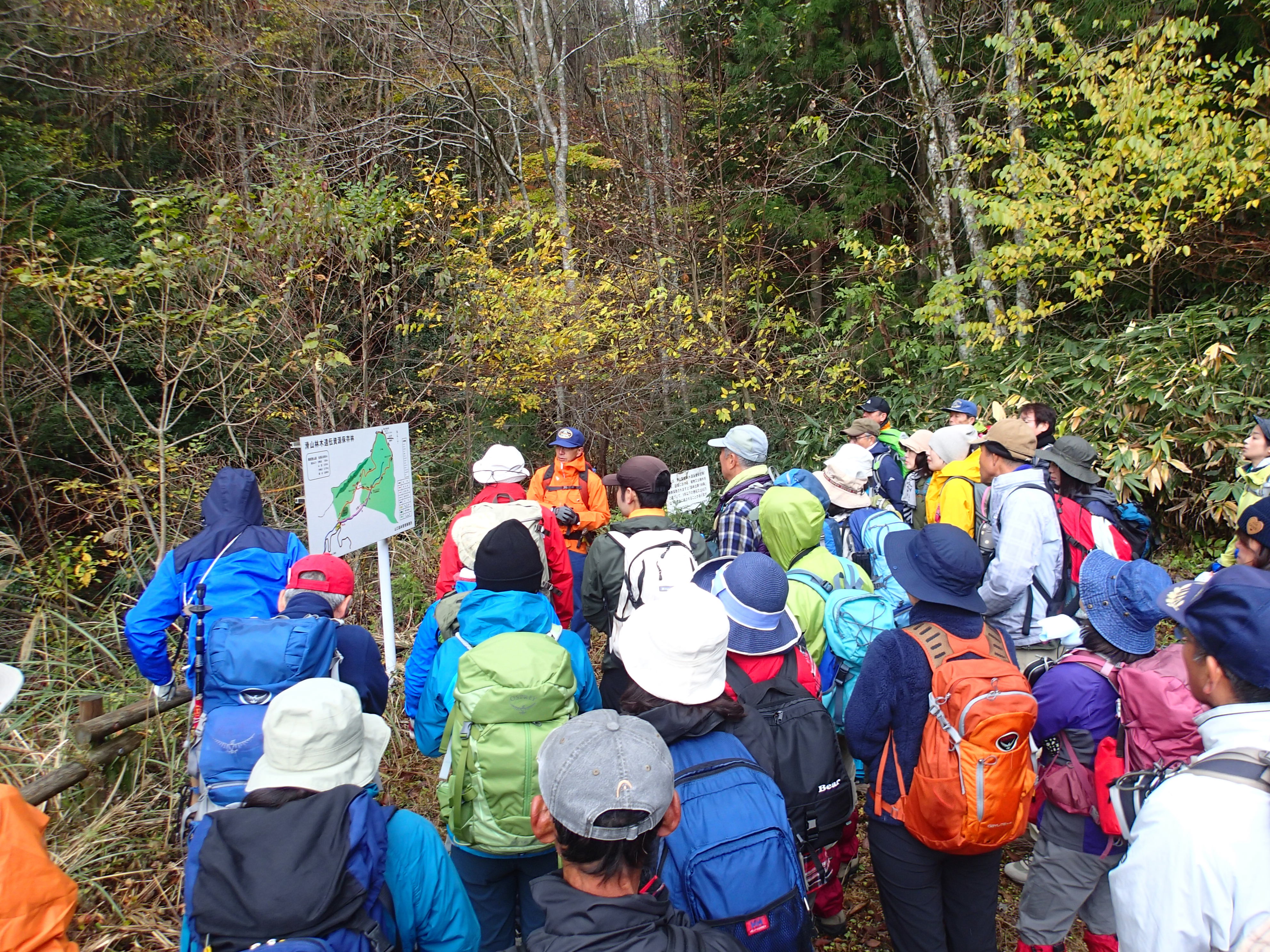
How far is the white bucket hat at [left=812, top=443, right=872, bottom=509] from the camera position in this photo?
16.3ft

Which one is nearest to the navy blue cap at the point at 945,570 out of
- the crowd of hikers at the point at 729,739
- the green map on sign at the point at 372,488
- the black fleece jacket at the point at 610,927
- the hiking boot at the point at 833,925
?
the crowd of hikers at the point at 729,739

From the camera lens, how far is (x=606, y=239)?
38.4 feet

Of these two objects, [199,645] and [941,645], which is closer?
[941,645]

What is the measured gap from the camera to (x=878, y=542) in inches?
164

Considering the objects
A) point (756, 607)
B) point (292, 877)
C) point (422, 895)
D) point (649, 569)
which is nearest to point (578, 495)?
point (649, 569)

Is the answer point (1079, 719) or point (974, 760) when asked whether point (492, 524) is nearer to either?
point (974, 760)

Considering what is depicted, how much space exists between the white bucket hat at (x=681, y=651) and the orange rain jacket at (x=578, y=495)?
368 cm

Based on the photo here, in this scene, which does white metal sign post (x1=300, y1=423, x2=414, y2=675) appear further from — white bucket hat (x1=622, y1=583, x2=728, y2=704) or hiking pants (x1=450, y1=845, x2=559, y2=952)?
white bucket hat (x1=622, y1=583, x2=728, y2=704)

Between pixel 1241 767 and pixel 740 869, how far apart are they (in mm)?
1095

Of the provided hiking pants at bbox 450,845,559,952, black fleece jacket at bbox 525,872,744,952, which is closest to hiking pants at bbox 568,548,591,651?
hiking pants at bbox 450,845,559,952

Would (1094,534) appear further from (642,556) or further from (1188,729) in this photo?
(642,556)

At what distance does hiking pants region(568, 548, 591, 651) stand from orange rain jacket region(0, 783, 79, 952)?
118 inches

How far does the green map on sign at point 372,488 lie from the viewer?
4.75 metres

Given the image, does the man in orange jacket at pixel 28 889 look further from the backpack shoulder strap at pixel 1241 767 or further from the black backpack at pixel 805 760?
the backpack shoulder strap at pixel 1241 767
